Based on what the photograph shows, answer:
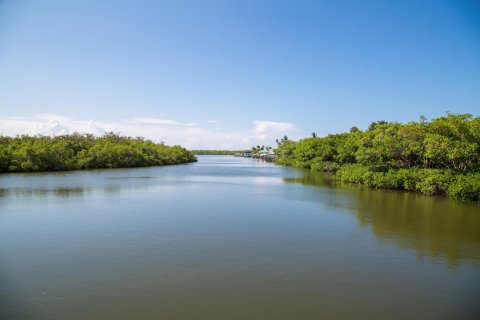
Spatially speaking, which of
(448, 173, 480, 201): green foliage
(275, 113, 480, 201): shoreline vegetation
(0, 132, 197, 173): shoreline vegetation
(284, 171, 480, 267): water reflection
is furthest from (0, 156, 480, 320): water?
(0, 132, 197, 173): shoreline vegetation

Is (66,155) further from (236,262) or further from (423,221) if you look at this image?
(423,221)

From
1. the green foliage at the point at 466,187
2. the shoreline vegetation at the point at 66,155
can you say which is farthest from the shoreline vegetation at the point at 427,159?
the shoreline vegetation at the point at 66,155

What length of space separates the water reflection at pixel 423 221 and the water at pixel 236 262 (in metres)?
0.09

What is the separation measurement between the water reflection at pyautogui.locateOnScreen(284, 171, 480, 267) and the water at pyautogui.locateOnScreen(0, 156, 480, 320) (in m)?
0.09

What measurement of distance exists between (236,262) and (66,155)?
57.8 m

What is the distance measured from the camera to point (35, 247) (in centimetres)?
1416

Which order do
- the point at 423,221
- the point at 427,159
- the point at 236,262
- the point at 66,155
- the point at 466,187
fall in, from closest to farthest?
the point at 236,262 → the point at 423,221 → the point at 466,187 → the point at 427,159 → the point at 66,155

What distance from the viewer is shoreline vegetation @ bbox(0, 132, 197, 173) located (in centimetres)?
5234

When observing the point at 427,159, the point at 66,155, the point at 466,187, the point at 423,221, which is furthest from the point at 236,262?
the point at 66,155

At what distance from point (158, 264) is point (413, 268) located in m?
9.38

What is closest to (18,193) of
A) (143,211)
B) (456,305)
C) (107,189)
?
(107,189)

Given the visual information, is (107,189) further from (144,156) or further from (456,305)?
(144,156)

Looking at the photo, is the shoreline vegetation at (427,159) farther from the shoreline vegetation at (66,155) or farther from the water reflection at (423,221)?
the shoreline vegetation at (66,155)

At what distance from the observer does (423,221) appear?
19.8 meters
